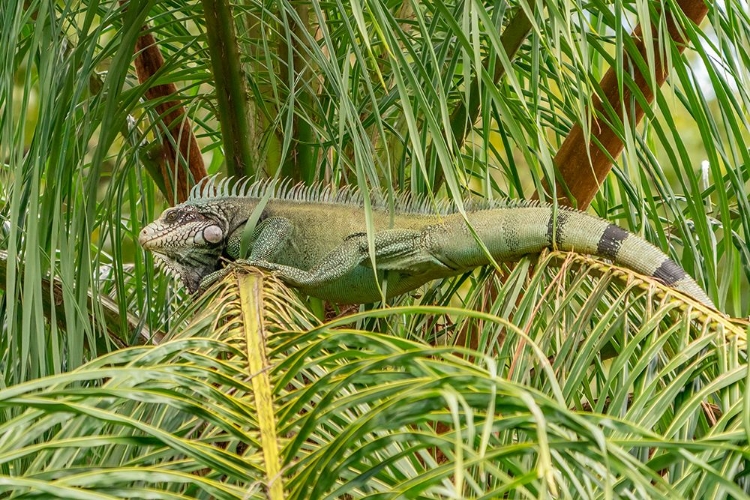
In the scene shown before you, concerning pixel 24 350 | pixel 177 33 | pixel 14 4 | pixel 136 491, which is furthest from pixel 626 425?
pixel 177 33

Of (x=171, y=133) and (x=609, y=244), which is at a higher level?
(x=171, y=133)

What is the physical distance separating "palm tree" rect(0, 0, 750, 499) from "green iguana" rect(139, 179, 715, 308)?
0.08m

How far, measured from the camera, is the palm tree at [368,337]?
0.92 metres

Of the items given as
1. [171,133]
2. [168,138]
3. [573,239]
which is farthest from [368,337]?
[171,133]

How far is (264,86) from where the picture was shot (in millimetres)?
2859

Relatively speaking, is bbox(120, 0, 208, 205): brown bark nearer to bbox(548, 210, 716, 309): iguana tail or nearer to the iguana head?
the iguana head

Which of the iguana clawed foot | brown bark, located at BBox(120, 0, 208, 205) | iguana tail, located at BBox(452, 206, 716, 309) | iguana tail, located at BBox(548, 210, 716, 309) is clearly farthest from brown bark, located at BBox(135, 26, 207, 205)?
iguana tail, located at BBox(548, 210, 716, 309)

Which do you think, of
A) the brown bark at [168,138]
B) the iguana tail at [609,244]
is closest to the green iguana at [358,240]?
the iguana tail at [609,244]

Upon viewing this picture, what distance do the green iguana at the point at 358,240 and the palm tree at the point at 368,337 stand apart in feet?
0.26

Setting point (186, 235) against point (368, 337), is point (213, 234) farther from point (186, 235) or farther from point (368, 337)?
point (368, 337)

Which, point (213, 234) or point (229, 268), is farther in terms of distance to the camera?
point (213, 234)

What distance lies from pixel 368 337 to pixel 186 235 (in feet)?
5.59

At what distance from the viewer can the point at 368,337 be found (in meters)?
1.07

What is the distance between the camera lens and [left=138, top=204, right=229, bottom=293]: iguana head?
2.71 m
